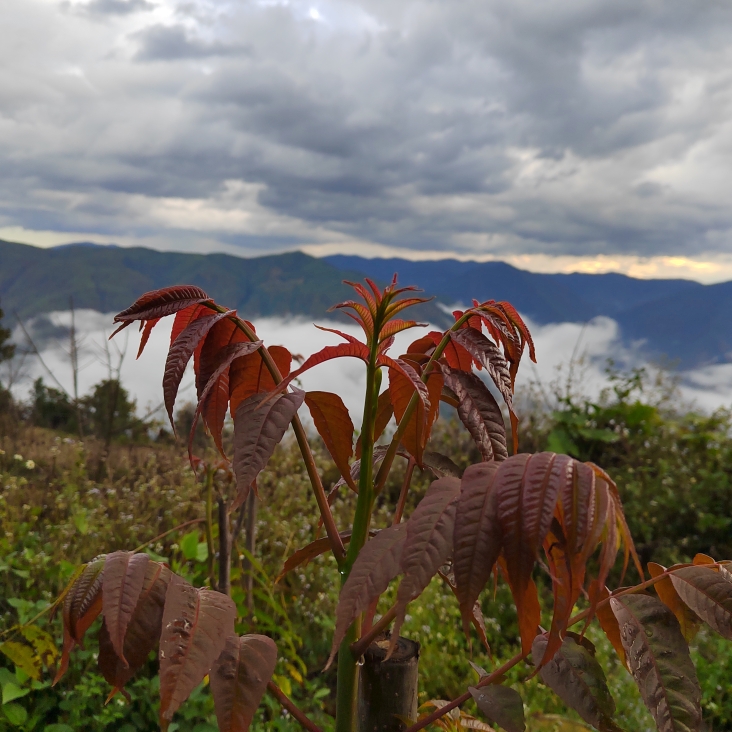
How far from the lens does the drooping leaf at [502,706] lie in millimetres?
833

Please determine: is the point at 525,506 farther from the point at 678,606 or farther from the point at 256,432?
the point at 678,606

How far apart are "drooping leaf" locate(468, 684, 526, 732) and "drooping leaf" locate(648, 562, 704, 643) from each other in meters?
0.28

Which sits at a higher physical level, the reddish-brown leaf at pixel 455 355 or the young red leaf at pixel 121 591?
the reddish-brown leaf at pixel 455 355

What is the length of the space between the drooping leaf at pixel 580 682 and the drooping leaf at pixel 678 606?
0.16 m

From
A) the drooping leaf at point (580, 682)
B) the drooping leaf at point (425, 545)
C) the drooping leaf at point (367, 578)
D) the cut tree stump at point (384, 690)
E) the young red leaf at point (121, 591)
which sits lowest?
the cut tree stump at point (384, 690)

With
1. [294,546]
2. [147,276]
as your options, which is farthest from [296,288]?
[294,546]

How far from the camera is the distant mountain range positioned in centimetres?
13462

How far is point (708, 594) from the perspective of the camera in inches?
32.9

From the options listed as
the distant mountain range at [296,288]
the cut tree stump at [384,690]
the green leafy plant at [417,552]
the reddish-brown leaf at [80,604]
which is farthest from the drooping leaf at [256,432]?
the distant mountain range at [296,288]

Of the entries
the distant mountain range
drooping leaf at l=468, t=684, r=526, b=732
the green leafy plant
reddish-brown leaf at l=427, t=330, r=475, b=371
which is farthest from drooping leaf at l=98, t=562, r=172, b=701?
the distant mountain range

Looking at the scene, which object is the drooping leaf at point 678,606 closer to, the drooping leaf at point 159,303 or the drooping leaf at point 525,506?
the drooping leaf at point 525,506

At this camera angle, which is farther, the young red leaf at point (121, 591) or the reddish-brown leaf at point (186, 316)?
the reddish-brown leaf at point (186, 316)

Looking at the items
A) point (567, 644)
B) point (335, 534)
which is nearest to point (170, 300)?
point (335, 534)

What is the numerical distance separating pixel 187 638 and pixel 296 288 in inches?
6410
